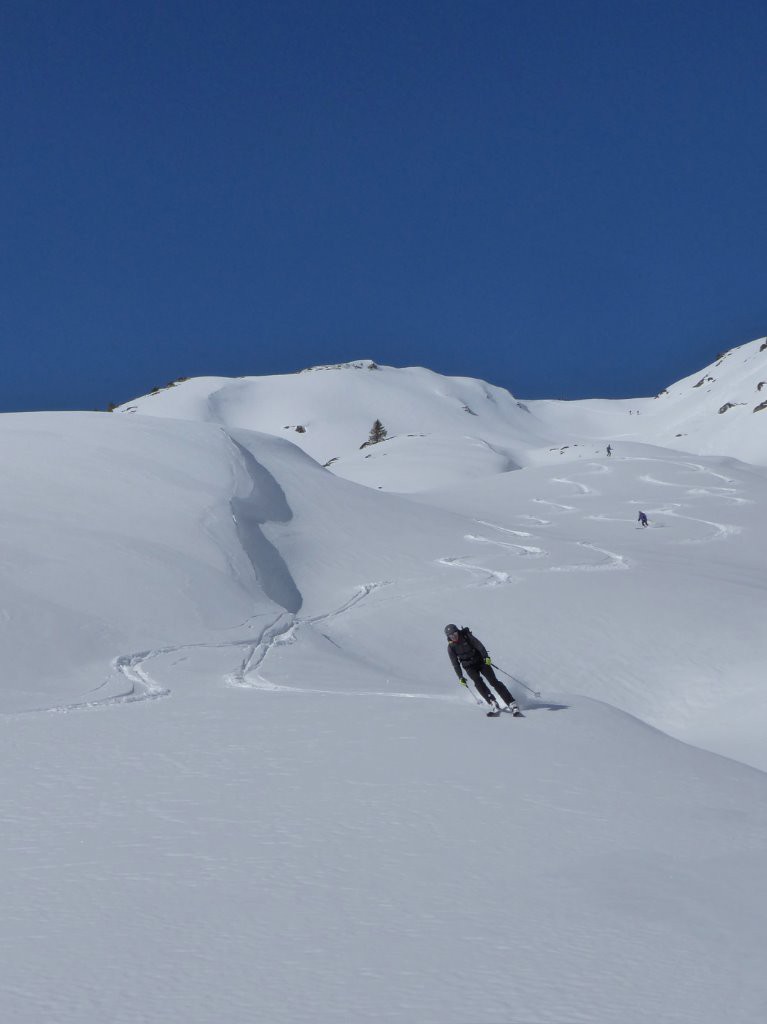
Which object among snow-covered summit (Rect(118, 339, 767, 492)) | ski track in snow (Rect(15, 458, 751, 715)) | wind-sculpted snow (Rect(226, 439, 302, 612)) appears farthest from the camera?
snow-covered summit (Rect(118, 339, 767, 492))

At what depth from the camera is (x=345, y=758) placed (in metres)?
11.3

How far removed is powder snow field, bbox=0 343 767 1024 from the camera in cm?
574

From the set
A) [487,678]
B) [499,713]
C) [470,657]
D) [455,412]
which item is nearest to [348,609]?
[499,713]

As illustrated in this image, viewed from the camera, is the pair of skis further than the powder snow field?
Yes

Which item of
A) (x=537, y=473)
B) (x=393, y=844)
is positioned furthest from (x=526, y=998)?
(x=537, y=473)

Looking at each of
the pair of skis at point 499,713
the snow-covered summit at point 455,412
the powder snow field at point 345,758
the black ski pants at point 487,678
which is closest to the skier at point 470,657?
the black ski pants at point 487,678

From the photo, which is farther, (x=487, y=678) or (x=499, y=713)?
(x=499, y=713)

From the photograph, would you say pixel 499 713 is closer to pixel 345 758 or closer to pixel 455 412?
pixel 345 758

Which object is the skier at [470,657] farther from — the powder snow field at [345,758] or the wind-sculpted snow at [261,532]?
the wind-sculpted snow at [261,532]

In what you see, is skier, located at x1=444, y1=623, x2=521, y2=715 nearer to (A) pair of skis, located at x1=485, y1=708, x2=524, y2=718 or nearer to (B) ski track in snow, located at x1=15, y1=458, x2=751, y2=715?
(A) pair of skis, located at x1=485, y1=708, x2=524, y2=718

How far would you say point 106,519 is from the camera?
2669 cm

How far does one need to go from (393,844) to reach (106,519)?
66.3 ft

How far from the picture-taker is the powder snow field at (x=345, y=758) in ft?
18.8

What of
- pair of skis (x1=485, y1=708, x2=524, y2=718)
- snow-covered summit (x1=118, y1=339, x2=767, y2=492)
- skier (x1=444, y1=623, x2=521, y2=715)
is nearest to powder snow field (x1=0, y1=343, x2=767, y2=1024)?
pair of skis (x1=485, y1=708, x2=524, y2=718)
